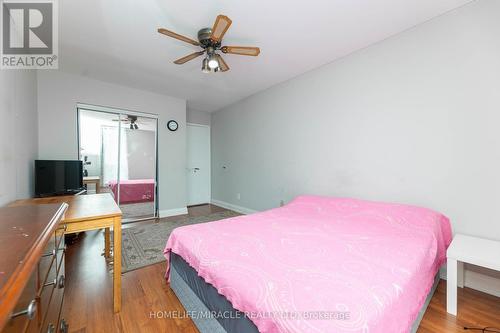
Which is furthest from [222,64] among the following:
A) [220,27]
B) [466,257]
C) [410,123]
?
[466,257]

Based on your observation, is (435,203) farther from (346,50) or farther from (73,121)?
(73,121)

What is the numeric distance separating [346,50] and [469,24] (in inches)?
43.0

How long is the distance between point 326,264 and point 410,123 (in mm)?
1913

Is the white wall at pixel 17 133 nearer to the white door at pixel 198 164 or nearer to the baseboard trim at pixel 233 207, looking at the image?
the white door at pixel 198 164

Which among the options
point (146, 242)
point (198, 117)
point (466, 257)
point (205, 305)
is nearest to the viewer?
point (205, 305)

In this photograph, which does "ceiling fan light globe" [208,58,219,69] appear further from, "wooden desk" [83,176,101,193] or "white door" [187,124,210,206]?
"white door" [187,124,210,206]

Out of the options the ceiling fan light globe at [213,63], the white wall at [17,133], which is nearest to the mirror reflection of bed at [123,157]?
the white wall at [17,133]

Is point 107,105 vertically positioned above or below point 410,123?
above

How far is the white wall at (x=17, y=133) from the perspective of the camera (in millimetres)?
1744

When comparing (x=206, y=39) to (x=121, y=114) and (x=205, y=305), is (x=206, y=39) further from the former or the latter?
(x=121, y=114)

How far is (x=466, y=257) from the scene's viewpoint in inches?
58.4

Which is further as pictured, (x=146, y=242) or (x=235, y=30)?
(x=146, y=242)

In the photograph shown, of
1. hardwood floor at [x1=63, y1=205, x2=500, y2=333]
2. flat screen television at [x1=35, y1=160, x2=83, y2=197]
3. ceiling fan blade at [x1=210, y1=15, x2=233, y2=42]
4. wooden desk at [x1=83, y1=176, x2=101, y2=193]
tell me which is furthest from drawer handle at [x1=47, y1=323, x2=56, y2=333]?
wooden desk at [x1=83, y1=176, x2=101, y2=193]

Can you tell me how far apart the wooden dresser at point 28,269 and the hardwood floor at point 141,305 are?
38cm
